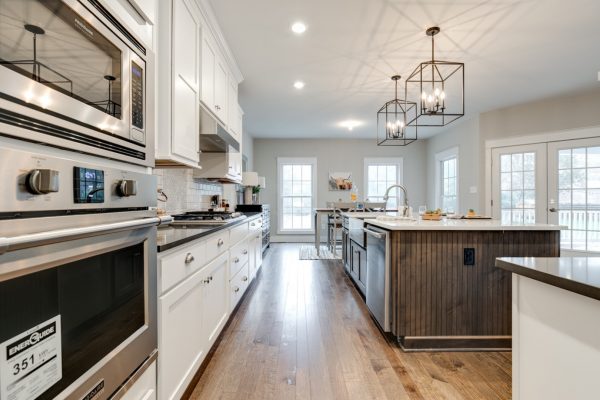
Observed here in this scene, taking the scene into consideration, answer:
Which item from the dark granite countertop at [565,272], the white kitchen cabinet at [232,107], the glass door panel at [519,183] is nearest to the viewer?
the dark granite countertop at [565,272]

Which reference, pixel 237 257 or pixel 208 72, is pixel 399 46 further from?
pixel 237 257

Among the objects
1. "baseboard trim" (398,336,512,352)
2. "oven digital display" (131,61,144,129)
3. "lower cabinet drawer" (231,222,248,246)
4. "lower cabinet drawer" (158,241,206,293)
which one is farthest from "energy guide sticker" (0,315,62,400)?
"baseboard trim" (398,336,512,352)

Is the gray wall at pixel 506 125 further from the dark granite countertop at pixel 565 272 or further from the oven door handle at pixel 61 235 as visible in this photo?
the oven door handle at pixel 61 235

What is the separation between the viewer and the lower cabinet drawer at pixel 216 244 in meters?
1.87

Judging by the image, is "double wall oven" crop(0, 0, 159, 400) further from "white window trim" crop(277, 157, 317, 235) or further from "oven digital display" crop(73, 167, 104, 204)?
"white window trim" crop(277, 157, 317, 235)

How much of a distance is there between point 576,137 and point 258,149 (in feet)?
19.8

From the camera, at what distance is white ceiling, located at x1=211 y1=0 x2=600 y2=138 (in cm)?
246

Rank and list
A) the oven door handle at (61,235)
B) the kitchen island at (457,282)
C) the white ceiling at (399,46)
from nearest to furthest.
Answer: the oven door handle at (61,235)
the kitchen island at (457,282)
the white ceiling at (399,46)

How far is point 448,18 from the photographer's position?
2.56 meters

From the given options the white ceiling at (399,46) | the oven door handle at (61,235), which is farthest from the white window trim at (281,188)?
the oven door handle at (61,235)

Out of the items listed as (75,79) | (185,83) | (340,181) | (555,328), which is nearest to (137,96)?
(75,79)

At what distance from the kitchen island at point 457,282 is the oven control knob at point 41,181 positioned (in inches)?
73.7

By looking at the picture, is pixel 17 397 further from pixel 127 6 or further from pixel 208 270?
pixel 208 270

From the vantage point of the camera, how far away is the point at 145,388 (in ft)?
3.54
